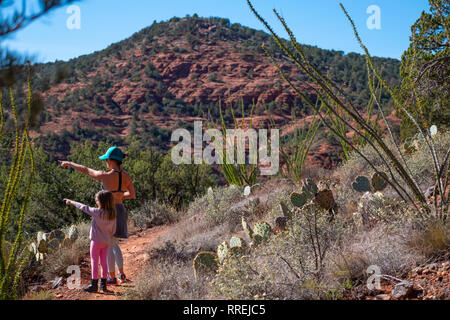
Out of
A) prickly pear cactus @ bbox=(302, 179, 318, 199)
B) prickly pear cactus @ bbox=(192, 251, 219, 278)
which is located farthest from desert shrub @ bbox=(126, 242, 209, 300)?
prickly pear cactus @ bbox=(302, 179, 318, 199)

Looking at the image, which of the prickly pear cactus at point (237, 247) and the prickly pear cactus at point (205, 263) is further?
the prickly pear cactus at point (237, 247)

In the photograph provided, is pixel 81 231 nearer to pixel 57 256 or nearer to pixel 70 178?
pixel 57 256

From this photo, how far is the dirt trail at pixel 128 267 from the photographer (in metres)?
3.44

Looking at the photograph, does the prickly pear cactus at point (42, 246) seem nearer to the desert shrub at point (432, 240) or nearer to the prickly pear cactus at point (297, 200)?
the prickly pear cactus at point (297, 200)

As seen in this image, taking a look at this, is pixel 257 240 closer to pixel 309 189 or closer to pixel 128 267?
pixel 309 189

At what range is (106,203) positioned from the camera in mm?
3355

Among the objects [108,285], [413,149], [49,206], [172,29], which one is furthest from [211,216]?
[172,29]

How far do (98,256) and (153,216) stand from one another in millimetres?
4113

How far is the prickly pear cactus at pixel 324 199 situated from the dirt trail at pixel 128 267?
2.13 m

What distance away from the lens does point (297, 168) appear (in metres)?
7.91

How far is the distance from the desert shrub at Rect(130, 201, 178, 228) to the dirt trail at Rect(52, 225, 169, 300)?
0.32 m

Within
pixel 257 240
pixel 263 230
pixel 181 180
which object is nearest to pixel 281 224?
pixel 263 230

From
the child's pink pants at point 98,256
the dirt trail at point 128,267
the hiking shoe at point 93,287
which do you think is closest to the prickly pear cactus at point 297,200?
the dirt trail at point 128,267
